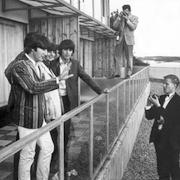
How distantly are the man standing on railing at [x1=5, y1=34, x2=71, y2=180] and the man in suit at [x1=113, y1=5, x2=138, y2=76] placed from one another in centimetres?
646

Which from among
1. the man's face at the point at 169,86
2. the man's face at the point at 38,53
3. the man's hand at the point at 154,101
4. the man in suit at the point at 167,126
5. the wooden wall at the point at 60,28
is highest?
the wooden wall at the point at 60,28

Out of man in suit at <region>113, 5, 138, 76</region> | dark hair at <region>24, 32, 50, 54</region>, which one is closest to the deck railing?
dark hair at <region>24, 32, 50, 54</region>

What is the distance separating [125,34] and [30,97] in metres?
6.95

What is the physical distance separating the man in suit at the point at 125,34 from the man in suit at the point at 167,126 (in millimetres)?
5041

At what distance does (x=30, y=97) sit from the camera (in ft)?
8.80

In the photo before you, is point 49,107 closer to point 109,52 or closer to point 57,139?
point 57,139

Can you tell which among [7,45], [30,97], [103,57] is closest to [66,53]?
[30,97]

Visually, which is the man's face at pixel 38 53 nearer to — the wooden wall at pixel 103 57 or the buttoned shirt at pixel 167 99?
the buttoned shirt at pixel 167 99

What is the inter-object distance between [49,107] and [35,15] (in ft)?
13.5

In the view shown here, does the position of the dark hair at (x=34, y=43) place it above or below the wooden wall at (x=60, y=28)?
below

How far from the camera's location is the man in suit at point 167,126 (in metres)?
4.11

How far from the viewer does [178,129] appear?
416cm

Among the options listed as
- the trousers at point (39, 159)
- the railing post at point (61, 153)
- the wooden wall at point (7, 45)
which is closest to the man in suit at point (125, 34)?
the wooden wall at point (7, 45)

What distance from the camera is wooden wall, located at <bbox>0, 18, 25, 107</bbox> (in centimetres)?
610
